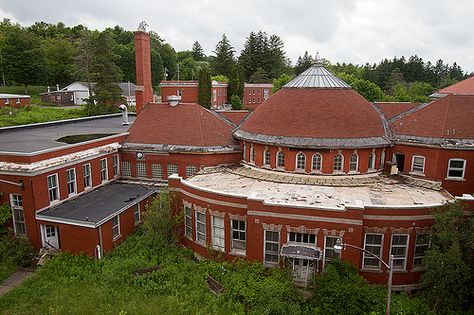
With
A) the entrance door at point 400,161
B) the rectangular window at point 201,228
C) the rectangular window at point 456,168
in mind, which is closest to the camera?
the rectangular window at point 201,228

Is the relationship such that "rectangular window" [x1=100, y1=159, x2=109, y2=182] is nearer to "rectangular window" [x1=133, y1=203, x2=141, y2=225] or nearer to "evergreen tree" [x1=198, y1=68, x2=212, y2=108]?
"rectangular window" [x1=133, y1=203, x2=141, y2=225]

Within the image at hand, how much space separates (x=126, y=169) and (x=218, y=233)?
12.2 m

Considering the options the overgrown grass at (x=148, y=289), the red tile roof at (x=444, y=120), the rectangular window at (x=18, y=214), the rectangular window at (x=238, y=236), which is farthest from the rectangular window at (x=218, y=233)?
the red tile roof at (x=444, y=120)

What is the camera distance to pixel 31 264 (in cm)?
2216

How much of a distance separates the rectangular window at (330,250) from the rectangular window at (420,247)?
175 inches

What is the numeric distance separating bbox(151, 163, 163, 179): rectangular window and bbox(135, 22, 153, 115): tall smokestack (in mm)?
7610

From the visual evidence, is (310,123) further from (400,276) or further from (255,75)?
(255,75)

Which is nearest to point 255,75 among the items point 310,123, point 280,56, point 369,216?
point 280,56

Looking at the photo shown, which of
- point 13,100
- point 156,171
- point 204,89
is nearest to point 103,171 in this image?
point 156,171

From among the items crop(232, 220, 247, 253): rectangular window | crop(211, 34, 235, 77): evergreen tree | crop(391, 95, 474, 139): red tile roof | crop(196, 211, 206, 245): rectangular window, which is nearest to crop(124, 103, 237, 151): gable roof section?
crop(196, 211, 206, 245): rectangular window

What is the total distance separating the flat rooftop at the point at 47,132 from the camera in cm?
2598

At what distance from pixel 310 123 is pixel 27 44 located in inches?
2884

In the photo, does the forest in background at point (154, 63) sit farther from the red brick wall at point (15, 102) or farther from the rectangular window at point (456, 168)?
the rectangular window at point (456, 168)

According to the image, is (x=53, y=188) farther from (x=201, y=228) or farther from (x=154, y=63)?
(x=154, y=63)
